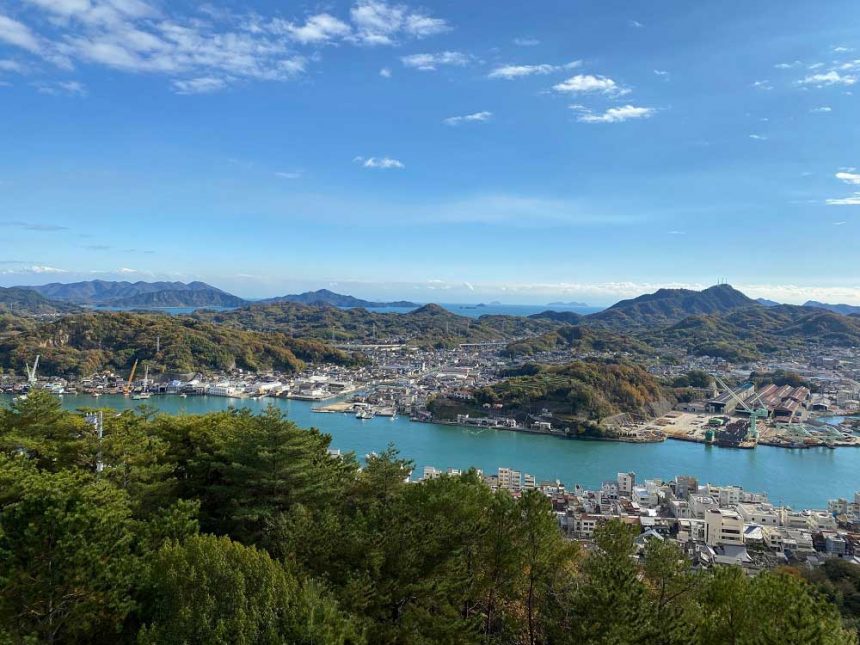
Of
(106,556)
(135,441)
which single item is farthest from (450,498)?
(135,441)

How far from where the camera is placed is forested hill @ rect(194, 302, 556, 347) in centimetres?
3819

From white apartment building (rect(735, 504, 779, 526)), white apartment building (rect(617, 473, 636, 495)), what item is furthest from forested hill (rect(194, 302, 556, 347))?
white apartment building (rect(735, 504, 779, 526))

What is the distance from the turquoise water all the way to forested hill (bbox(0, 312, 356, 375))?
965 cm

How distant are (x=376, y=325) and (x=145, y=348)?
2170 cm

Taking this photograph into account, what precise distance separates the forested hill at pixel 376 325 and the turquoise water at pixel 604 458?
832 inches

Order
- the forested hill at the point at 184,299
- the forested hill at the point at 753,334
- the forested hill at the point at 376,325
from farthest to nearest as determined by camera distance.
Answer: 1. the forested hill at the point at 184,299
2. the forested hill at the point at 376,325
3. the forested hill at the point at 753,334

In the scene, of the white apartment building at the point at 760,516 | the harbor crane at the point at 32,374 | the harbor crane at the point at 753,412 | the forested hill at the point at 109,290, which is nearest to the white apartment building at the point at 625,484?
the white apartment building at the point at 760,516

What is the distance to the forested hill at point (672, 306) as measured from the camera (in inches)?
2090

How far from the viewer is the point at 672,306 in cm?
5762

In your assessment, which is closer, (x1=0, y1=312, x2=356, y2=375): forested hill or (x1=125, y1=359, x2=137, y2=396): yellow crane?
(x1=125, y1=359, x2=137, y2=396): yellow crane

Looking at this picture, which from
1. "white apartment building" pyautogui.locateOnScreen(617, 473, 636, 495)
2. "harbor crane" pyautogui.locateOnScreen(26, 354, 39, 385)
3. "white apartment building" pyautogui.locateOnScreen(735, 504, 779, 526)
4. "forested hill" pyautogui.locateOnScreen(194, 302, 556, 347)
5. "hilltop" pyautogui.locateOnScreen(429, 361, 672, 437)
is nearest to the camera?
"white apartment building" pyautogui.locateOnScreen(735, 504, 779, 526)

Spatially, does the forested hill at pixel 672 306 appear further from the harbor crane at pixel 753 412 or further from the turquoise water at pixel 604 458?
the turquoise water at pixel 604 458

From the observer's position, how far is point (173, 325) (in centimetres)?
2519

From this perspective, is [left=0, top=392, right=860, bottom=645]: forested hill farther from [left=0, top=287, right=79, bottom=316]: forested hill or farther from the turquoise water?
[left=0, top=287, right=79, bottom=316]: forested hill
